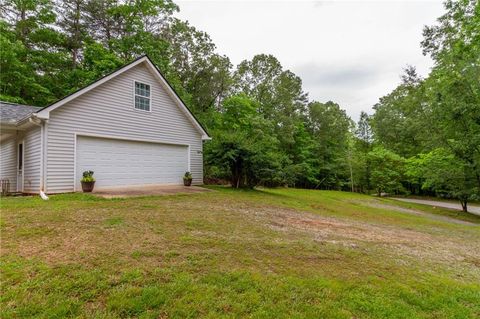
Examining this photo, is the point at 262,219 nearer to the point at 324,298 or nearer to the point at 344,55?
the point at 324,298

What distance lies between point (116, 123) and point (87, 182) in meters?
2.66

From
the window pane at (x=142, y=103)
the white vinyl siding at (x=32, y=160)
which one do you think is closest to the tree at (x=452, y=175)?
the window pane at (x=142, y=103)

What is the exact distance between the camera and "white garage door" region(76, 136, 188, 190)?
9.89m

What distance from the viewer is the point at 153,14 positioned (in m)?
20.5

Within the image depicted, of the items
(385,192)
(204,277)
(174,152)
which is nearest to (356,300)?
(204,277)

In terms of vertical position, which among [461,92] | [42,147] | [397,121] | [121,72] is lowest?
[42,147]

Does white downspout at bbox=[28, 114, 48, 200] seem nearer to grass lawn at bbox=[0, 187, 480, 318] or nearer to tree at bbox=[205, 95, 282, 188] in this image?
grass lawn at bbox=[0, 187, 480, 318]

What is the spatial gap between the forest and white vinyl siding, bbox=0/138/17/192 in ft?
16.4

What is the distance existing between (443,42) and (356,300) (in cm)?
2248

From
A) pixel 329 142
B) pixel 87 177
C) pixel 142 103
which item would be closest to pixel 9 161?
pixel 87 177

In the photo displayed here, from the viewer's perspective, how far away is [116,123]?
34.8 feet

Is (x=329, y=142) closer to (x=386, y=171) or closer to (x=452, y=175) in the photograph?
(x=386, y=171)

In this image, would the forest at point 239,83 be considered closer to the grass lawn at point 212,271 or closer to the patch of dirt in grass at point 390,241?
the patch of dirt in grass at point 390,241

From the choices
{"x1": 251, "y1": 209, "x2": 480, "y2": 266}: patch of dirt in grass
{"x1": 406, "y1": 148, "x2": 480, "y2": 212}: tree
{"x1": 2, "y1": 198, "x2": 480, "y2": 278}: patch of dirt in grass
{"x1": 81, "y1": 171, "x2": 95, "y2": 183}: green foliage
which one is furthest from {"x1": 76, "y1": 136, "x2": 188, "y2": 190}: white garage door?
→ {"x1": 406, "y1": 148, "x2": 480, "y2": 212}: tree
